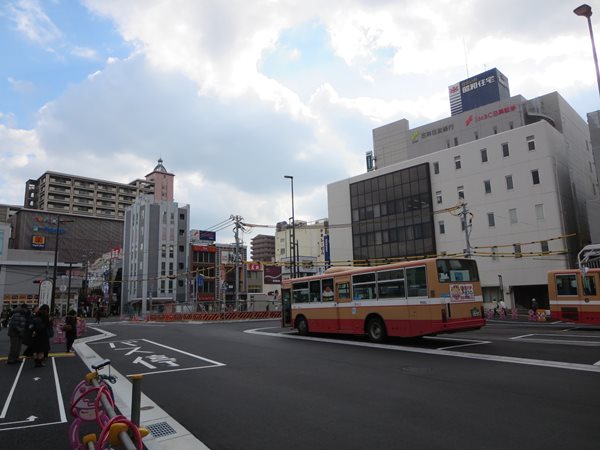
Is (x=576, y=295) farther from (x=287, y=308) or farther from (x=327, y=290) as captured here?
(x=287, y=308)

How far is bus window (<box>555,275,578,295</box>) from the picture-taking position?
23.2m

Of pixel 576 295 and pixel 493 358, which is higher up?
pixel 576 295

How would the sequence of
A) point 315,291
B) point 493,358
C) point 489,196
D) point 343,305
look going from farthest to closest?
point 489,196 → point 315,291 → point 343,305 → point 493,358

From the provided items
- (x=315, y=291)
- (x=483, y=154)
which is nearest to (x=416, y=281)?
(x=315, y=291)

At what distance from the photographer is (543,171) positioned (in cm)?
4328

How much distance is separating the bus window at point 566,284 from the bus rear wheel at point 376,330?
44.5 ft

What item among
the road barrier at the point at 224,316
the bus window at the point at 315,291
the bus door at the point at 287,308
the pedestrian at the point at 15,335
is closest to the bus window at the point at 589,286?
the bus window at the point at 315,291

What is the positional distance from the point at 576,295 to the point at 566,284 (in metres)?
0.80

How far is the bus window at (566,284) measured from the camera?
2316 cm

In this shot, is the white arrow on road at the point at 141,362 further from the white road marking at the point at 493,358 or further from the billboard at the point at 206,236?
the billboard at the point at 206,236

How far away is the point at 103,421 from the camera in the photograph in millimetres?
5754

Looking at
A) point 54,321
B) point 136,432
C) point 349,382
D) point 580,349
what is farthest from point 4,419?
point 54,321

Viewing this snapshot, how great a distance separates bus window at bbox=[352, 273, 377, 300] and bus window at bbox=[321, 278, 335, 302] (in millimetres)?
1574

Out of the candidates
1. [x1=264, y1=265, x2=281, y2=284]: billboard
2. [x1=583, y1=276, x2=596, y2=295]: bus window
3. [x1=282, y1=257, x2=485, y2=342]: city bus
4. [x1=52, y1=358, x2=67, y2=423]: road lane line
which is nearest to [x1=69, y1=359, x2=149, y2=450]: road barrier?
[x1=52, y1=358, x2=67, y2=423]: road lane line
